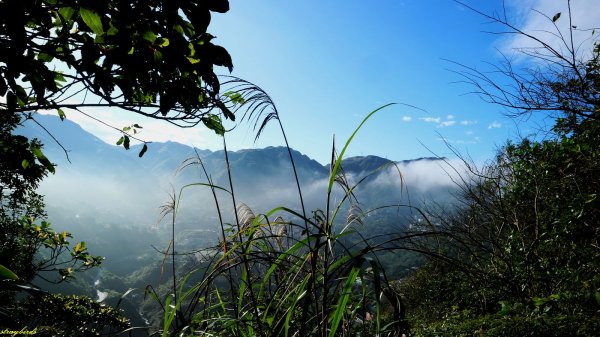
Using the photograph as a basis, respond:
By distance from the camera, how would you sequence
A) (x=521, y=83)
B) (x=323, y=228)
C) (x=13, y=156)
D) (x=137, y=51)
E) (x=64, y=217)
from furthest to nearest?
(x=64, y=217) → (x=521, y=83) → (x=13, y=156) → (x=137, y=51) → (x=323, y=228)

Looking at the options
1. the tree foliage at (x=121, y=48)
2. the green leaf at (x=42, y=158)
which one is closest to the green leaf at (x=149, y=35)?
the tree foliage at (x=121, y=48)

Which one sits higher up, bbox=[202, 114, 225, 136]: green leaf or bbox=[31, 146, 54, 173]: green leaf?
bbox=[202, 114, 225, 136]: green leaf

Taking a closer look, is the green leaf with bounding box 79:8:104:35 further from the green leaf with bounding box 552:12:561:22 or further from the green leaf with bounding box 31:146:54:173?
the green leaf with bounding box 552:12:561:22

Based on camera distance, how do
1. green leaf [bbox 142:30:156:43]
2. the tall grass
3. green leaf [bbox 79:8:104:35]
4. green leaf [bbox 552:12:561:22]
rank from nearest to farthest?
the tall grass → green leaf [bbox 79:8:104:35] → green leaf [bbox 142:30:156:43] → green leaf [bbox 552:12:561:22]

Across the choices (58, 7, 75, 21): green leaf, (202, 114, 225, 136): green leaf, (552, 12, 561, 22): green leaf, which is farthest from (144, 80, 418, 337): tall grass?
(552, 12, 561, 22): green leaf

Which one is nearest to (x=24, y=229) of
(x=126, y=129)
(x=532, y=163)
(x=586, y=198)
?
(x=126, y=129)

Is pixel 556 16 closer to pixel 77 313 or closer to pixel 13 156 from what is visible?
pixel 13 156

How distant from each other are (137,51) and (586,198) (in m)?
5.08

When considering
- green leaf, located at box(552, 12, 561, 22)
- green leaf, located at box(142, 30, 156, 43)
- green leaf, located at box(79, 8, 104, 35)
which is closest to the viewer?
green leaf, located at box(79, 8, 104, 35)

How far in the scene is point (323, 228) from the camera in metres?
1.06

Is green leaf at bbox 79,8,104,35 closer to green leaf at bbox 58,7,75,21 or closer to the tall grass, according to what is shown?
green leaf at bbox 58,7,75,21

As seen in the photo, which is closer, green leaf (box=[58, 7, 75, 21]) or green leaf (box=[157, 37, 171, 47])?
green leaf (box=[58, 7, 75, 21])

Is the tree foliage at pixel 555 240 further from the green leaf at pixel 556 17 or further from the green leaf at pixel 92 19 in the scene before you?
the green leaf at pixel 92 19

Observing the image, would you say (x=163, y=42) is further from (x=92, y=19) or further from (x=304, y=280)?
(x=304, y=280)
